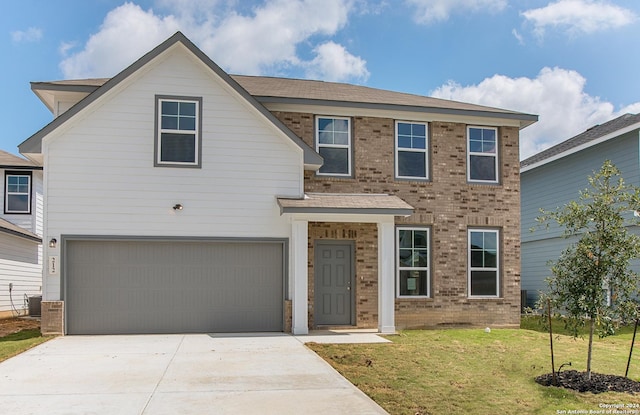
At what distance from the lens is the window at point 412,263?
619 inches

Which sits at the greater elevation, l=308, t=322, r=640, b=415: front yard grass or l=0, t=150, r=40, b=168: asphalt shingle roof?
l=0, t=150, r=40, b=168: asphalt shingle roof

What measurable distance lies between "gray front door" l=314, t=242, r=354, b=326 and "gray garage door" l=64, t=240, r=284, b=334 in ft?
3.63

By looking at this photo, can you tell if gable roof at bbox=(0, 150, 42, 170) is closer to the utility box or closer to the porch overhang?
the utility box

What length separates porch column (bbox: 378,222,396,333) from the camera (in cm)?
1442

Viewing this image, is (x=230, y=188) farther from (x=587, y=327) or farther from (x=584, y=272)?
(x=587, y=327)

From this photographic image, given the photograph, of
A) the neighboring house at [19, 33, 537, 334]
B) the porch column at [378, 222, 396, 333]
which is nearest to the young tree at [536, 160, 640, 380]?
the neighboring house at [19, 33, 537, 334]

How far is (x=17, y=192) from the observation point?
22.2 meters

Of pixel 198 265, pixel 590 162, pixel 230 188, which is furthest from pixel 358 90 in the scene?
pixel 590 162

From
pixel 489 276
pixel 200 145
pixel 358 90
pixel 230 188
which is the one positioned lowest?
pixel 489 276

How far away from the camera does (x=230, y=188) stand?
1423 cm

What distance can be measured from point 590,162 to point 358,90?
8296mm

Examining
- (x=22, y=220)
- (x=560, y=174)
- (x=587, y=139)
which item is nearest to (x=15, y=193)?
(x=22, y=220)

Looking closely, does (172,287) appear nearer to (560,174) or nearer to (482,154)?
(482,154)

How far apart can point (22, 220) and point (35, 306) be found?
4.03 m
